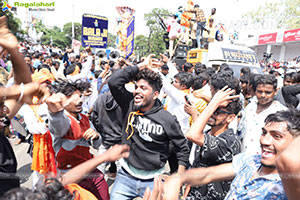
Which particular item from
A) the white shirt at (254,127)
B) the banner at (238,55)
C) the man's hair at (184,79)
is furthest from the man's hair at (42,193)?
the banner at (238,55)

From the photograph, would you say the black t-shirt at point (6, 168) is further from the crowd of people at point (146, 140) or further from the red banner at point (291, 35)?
the red banner at point (291, 35)

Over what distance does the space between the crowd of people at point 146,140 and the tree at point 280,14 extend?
42.2 meters

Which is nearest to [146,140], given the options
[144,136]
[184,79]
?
[144,136]

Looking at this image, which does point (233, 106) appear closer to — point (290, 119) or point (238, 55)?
point (290, 119)

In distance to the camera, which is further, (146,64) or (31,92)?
(146,64)

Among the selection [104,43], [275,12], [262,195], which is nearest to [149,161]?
[262,195]

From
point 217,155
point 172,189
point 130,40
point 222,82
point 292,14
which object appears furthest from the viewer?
point 292,14

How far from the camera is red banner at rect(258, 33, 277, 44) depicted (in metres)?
30.9

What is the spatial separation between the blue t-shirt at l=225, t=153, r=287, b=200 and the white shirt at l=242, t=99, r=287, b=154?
97cm

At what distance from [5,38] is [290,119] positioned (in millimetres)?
1705

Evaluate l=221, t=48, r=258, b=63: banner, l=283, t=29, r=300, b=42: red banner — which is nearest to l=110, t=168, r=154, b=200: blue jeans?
l=221, t=48, r=258, b=63: banner

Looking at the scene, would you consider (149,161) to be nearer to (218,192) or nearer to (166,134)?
(166,134)

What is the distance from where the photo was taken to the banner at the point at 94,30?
852 cm

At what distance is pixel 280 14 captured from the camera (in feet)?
140
